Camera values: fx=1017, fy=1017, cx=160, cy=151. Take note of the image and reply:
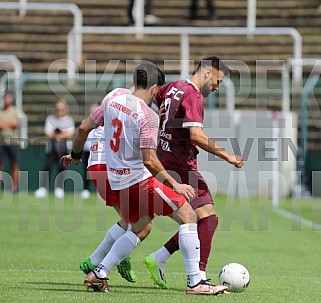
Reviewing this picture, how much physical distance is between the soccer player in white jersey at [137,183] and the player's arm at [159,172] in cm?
4

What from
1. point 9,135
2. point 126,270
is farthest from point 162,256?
point 9,135

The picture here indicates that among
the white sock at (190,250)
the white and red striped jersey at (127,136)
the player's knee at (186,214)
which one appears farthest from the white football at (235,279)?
the white and red striped jersey at (127,136)

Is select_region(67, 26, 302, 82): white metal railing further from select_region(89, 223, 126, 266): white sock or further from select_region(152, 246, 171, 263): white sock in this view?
select_region(89, 223, 126, 266): white sock

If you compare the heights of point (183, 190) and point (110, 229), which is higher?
point (183, 190)

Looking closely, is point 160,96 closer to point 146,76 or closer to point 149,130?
point 146,76

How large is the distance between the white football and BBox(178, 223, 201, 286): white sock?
0.45 metres

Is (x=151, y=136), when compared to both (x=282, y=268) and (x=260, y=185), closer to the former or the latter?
(x=282, y=268)

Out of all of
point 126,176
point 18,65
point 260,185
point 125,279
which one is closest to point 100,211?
point 260,185

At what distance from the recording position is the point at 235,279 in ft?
31.8

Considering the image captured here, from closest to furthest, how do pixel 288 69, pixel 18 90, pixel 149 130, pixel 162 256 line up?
Result: pixel 149 130
pixel 162 256
pixel 18 90
pixel 288 69

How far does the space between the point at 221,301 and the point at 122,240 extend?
1170 millimetres

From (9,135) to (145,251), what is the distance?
31.2 ft

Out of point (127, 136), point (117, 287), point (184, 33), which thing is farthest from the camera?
point (184, 33)

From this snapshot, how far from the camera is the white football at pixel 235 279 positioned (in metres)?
9.70
